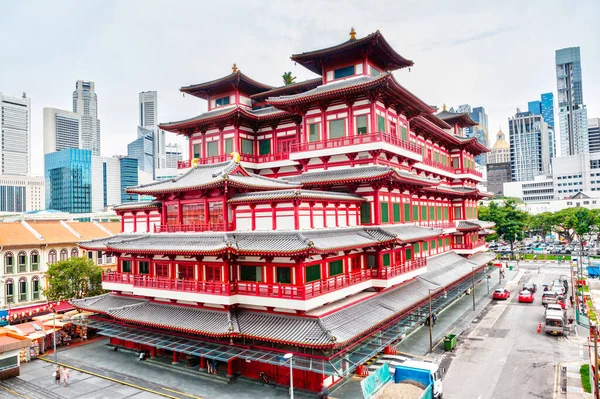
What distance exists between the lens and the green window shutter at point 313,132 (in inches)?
1606

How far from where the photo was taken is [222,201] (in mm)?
33125

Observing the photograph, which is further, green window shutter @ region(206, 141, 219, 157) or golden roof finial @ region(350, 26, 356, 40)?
green window shutter @ region(206, 141, 219, 157)

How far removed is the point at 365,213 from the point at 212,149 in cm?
2031

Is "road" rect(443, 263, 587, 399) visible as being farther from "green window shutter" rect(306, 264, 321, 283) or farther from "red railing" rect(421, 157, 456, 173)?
"red railing" rect(421, 157, 456, 173)

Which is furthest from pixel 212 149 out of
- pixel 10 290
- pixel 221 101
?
pixel 10 290

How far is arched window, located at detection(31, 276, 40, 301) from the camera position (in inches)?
2205

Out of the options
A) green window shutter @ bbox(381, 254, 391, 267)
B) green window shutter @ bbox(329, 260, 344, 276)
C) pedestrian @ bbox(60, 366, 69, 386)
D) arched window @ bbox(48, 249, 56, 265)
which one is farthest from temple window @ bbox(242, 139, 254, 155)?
arched window @ bbox(48, 249, 56, 265)

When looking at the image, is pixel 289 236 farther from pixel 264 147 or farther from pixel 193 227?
pixel 264 147

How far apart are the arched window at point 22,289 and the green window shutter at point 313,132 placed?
44.2 meters

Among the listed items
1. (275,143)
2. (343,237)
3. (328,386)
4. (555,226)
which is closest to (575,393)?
(328,386)

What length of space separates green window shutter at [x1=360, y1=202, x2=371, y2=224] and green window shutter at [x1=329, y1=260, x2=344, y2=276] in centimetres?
591

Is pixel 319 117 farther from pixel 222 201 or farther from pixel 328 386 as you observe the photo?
pixel 328 386

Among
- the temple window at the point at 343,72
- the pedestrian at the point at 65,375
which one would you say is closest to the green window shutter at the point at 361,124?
the temple window at the point at 343,72

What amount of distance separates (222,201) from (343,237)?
10238 millimetres
